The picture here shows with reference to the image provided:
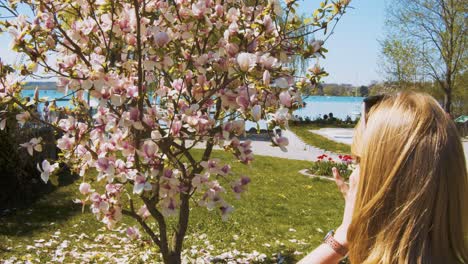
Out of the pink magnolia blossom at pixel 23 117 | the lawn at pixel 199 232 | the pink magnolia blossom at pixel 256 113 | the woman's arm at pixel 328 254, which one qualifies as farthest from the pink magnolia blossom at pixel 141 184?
the lawn at pixel 199 232

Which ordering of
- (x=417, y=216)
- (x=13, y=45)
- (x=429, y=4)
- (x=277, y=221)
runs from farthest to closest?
(x=429, y=4)
(x=277, y=221)
(x=13, y=45)
(x=417, y=216)

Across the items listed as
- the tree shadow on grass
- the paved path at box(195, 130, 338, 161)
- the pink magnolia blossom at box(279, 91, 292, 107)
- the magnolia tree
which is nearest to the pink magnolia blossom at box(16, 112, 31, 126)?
the magnolia tree

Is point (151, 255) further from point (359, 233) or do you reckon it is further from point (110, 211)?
point (359, 233)

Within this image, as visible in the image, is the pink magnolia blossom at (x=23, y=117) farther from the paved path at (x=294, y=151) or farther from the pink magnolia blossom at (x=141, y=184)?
the paved path at (x=294, y=151)

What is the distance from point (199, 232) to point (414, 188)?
5284 millimetres

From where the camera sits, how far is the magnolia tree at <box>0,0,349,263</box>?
2615 mm

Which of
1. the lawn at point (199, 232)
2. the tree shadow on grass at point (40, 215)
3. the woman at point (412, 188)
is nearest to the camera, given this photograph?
the woman at point (412, 188)

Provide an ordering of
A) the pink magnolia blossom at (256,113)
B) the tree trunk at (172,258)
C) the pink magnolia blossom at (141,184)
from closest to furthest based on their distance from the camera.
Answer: the pink magnolia blossom at (256,113) → the pink magnolia blossom at (141,184) → the tree trunk at (172,258)

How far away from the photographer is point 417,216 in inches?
49.6

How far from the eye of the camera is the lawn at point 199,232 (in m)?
5.39

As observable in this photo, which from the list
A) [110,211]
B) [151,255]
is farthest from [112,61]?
[151,255]

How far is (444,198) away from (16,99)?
2351 millimetres

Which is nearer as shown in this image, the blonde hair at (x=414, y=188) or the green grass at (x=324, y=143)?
the blonde hair at (x=414, y=188)

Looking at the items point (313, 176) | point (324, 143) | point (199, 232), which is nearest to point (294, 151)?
point (324, 143)
